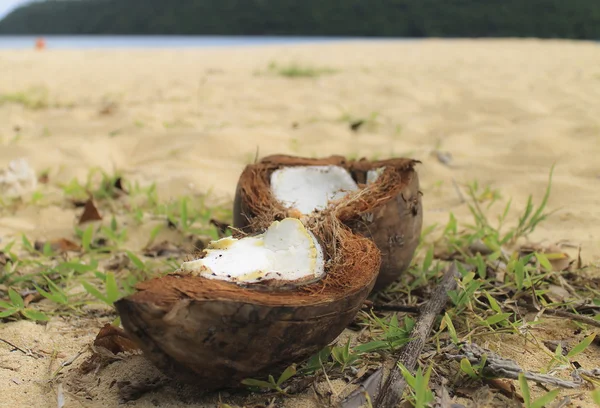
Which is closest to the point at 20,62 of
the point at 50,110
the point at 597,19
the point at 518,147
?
the point at 50,110

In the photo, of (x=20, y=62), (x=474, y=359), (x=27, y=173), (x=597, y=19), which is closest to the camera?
(x=474, y=359)

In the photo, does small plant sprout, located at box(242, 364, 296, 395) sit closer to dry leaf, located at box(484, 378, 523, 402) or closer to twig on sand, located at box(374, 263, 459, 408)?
twig on sand, located at box(374, 263, 459, 408)

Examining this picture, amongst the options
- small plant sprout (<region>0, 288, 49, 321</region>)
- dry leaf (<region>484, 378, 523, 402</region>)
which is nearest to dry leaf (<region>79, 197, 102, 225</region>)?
small plant sprout (<region>0, 288, 49, 321</region>)

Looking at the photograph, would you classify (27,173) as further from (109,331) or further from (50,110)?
(50,110)

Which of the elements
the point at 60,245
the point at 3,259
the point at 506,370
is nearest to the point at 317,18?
the point at 60,245

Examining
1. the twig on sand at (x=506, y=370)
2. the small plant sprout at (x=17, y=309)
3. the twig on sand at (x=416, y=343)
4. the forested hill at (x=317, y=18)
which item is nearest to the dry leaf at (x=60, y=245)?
the small plant sprout at (x=17, y=309)

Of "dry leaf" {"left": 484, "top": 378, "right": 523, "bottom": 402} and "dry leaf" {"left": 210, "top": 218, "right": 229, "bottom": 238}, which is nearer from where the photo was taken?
"dry leaf" {"left": 484, "top": 378, "right": 523, "bottom": 402}
